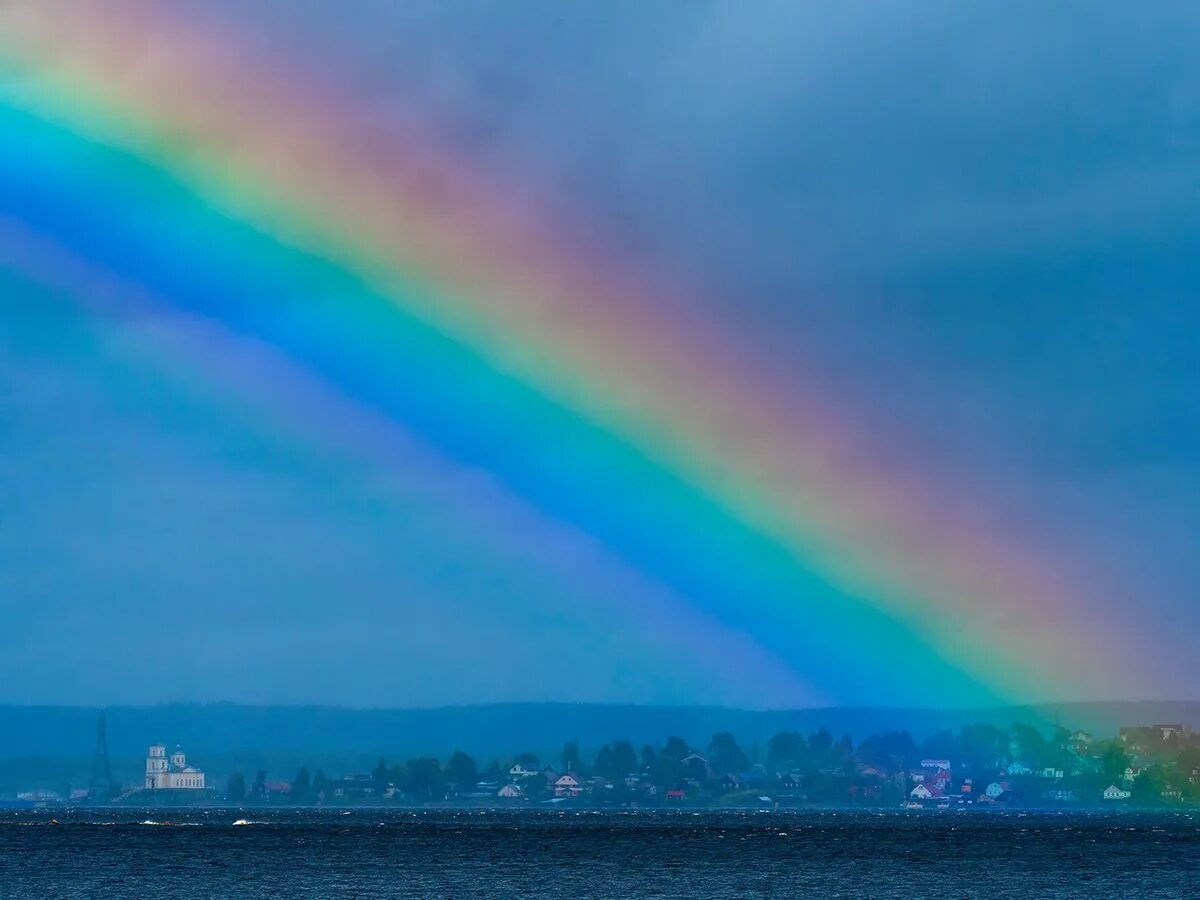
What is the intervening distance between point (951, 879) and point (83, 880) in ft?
292

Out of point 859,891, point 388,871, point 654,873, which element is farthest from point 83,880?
point 859,891

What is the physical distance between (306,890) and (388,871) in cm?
3448

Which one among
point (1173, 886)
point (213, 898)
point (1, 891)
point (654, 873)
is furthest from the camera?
point (654, 873)

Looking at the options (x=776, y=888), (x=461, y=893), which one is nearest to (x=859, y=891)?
(x=776, y=888)

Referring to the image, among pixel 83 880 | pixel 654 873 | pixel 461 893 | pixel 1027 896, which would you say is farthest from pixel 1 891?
pixel 1027 896

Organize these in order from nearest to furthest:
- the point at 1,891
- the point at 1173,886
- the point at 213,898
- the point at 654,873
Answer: the point at 213,898 < the point at 1,891 < the point at 1173,886 < the point at 654,873

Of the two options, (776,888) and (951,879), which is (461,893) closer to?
(776,888)

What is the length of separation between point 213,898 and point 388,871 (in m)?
43.9

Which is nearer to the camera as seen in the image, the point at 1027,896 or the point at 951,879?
the point at 1027,896

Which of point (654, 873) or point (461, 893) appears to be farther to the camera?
point (654, 873)

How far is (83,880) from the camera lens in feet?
607

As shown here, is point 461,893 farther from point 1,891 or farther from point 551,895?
point 1,891

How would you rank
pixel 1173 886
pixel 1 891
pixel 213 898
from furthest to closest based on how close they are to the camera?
pixel 1173 886 → pixel 1 891 → pixel 213 898

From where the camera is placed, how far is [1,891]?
165125 millimetres
